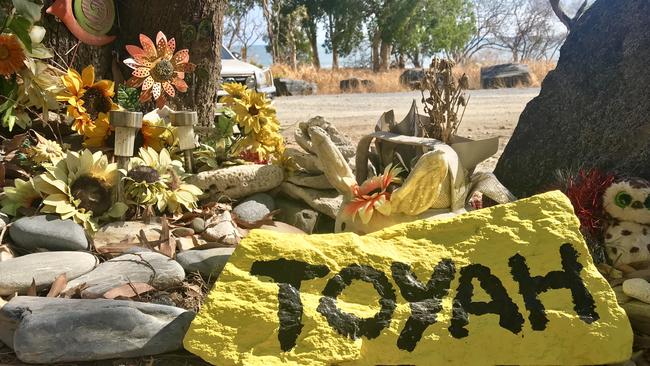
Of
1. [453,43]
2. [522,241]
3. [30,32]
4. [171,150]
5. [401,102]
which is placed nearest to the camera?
[522,241]

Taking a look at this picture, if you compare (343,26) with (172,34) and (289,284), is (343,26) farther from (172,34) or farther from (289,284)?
(289,284)

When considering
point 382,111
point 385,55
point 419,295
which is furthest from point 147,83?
point 385,55

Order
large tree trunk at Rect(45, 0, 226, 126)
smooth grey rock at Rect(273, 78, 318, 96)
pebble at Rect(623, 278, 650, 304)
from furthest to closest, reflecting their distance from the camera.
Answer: smooth grey rock at Rect(273, 78, 318, 96) < large tree trunk at Rect(45, 0, 226, 126) < pebble at Rect(623, 278, 650, 304)

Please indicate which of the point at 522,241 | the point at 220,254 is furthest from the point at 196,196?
the point at 522,241

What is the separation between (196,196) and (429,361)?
1.65m

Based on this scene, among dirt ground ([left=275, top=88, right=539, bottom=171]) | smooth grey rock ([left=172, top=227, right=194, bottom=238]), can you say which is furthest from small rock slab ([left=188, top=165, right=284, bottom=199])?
dirt ground ([left=275, top=88, right=539, bottom=171])

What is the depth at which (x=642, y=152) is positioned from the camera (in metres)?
2.84

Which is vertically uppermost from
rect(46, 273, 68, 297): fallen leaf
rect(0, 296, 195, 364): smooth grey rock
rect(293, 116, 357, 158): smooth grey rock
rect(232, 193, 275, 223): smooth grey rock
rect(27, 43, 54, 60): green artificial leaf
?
rect(27, 43, 54, 60): green artificial leaf

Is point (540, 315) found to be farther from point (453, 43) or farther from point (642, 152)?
point (453, 43)

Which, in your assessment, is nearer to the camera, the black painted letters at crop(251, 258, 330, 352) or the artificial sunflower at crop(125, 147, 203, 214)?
the black painted letters at crop(251, 258, 330, 352)

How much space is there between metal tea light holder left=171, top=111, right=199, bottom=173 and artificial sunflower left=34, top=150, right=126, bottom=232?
0.43m

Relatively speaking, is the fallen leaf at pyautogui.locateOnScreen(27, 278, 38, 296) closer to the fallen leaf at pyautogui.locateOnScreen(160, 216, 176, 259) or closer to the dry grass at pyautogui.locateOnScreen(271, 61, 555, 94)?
the fallen leaf at pyautogui.locateOnScreen(160, 216, 176, 259)

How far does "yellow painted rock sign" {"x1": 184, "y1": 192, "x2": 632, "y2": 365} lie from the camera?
6.71 feet

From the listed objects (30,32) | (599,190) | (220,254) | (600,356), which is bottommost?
(600,356)
